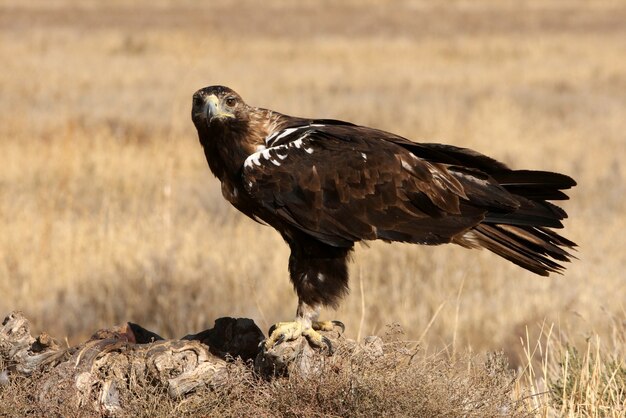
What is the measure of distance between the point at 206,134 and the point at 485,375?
1.71m

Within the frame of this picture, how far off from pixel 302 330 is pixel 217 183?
303 inches

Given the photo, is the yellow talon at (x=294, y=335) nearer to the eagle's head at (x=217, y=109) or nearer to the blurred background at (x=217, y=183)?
the blurred background at (x=217, y=183)

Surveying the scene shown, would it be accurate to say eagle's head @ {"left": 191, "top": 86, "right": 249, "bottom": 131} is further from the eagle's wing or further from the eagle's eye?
the eagle's wing

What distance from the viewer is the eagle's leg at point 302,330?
4.46 meters

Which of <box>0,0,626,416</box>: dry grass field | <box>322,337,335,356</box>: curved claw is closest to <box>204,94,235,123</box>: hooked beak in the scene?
<box>322,337,335,356</box>: curved claw

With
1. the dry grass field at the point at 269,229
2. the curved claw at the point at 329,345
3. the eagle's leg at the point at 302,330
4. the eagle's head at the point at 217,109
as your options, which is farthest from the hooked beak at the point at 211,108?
the dry grass field at the point at 269,229

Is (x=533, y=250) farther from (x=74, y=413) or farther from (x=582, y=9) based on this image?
(x=582, y=9)

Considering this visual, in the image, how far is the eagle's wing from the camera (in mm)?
4629

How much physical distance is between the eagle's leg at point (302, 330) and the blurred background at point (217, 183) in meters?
0.75

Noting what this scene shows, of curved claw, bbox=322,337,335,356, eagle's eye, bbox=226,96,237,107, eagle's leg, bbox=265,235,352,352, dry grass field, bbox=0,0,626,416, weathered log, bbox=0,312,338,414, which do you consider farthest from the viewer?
dry grass field, bbox=0,0,626,416

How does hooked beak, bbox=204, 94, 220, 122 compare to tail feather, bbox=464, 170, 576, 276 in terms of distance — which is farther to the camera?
hooked beak, bbox=204, 94, 220, 122

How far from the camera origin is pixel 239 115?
4.78 meters

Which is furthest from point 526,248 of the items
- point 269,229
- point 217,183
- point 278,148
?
point 217,183

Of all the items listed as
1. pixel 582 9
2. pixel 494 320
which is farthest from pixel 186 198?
pixel 582 9
